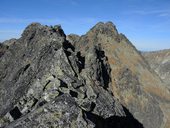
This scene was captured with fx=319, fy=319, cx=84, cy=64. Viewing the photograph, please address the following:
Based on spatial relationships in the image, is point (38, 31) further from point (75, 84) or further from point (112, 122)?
point (112, 122)

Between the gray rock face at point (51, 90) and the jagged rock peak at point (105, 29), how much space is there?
23.8 meters

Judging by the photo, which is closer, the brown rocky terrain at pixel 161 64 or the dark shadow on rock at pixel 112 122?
the dark shadow on rock at pixel 112 122

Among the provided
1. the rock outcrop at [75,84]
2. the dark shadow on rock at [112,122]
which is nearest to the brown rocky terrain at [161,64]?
the rock outcrop at [75,84]

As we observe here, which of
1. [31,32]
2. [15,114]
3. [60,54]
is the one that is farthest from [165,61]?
[15,114]

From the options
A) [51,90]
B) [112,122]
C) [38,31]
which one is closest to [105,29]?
[38,31]

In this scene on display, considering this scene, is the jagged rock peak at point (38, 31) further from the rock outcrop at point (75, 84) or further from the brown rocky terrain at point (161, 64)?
the brown rocky terrain at point (161, 64)

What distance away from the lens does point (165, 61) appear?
17462 cm

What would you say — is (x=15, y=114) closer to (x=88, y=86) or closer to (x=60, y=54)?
(x=88, y=86)

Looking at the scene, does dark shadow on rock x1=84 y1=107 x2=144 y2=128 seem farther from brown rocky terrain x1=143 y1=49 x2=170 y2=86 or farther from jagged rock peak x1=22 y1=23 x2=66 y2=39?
brown rocky terrain x1=143 y1=49 x2=170 y2=86

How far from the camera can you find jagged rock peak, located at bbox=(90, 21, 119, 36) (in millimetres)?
72688

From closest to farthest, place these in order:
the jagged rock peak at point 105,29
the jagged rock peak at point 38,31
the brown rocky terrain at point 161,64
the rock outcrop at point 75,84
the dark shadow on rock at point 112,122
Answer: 1. the rock outcrop at point 75,84
2. the dark shadow on rock at point 112,122
3. the jagged rock peak at point 38,31
4. the jagged rock peak at point 105,29
5. the brown rocky terrain at point 161,64

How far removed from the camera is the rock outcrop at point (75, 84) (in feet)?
59.5

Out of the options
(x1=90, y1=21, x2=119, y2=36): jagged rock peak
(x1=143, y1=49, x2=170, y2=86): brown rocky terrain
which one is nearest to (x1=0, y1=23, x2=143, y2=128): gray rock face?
(x1=90, y1=21, x2=119, y2=36): jagged rock peak

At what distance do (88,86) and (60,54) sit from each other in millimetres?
6037
